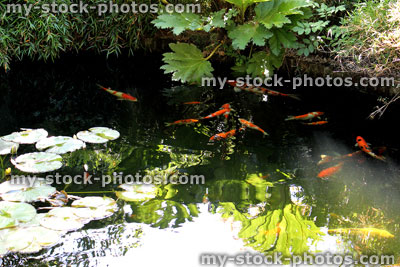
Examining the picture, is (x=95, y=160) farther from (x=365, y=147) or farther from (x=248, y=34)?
(x=365, y=147)

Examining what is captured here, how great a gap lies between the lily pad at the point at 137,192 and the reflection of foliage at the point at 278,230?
0.45 meters

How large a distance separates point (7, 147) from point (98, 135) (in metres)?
0.64

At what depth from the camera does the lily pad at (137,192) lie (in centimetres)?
252

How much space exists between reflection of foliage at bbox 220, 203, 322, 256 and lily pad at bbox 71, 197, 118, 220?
65cm

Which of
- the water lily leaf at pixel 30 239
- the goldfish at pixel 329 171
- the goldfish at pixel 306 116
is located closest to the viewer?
the water lily leaf at pixel 30 239

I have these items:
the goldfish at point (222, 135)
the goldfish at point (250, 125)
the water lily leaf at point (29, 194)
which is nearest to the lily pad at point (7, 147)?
the water lily leaf at point (29, 194)

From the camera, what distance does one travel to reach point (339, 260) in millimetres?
2113

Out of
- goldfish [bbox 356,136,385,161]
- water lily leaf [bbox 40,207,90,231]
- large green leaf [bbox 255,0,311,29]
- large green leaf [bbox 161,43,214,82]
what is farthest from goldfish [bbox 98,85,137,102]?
goldfish [bbox 356,136,385,161]

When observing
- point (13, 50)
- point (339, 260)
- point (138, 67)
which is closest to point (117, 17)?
point (138, 67)

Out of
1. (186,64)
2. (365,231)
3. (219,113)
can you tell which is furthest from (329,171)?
(186,64)

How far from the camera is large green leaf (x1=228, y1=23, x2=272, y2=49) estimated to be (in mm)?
3779

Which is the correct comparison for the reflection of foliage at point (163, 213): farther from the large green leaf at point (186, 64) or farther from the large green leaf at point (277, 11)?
the large green leaf at point (277, 11)

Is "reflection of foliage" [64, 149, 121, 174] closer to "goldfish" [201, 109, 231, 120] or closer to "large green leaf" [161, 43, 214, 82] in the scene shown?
"goldfish" [201, 109, 231, 120]

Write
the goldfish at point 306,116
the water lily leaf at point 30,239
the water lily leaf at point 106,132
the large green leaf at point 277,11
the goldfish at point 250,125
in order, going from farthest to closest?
the large green leaf at point 277,11 < the goldfish at point 306,116 < the goldfish at point 250,125 < the water lily leaf at point 106,132 < the water lily leaf at point 30,239
